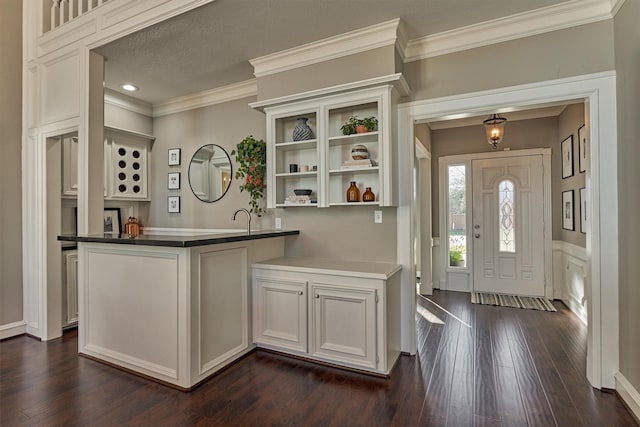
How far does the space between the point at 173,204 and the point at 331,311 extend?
289 centimetres

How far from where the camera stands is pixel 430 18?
2594 mm

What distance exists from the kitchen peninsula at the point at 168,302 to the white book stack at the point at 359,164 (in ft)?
3.05

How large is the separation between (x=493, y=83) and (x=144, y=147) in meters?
4.23

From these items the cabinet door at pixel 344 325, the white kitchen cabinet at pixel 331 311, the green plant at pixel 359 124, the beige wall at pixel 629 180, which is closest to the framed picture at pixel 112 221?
the white kitchen cabinet at pixel 331 311

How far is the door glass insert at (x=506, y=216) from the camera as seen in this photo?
4.81 meters

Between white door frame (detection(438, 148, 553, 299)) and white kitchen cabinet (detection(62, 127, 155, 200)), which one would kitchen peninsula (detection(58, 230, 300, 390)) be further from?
white door frame (detection(438, 148, 553, 299))

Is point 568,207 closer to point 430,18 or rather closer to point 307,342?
point 430,18

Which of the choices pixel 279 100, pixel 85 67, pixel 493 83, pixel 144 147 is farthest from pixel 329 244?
pixel 144 147

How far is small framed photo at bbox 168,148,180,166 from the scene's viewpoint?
14.6ft

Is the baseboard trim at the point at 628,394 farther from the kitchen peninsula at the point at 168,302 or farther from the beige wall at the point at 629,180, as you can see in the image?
the kitchen peninsula at the point at 168,302

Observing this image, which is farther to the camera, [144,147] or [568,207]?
[144,147]

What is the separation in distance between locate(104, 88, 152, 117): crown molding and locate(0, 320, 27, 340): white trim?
2.63 meters

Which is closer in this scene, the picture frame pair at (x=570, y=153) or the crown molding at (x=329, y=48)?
the crown molding at (x=329, y=48)

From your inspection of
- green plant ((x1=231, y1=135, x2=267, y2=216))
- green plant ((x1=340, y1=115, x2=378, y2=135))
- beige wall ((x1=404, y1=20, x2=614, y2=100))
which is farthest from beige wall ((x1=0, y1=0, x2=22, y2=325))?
beige wall ((x1=404, y1=20, x2=614, y2=100))
